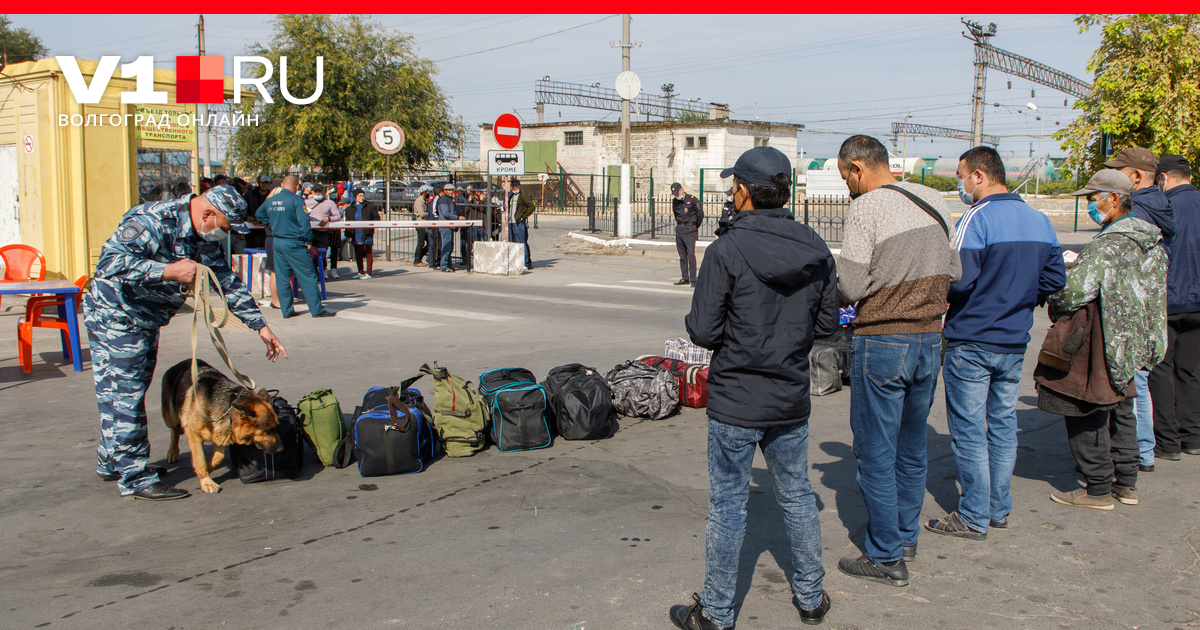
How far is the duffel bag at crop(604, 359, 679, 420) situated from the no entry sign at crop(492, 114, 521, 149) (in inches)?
473

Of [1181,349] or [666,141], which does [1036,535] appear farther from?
[666,141]

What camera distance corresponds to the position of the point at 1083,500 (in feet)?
15.8

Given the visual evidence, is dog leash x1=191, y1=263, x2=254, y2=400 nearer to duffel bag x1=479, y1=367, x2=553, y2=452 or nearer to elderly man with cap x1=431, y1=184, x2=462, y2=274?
duffel bag x1=479, y1=367, x2=553, y2=452

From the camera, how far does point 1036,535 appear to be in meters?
4.41

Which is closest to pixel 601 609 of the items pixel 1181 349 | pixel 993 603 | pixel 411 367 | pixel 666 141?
pixel 993 603

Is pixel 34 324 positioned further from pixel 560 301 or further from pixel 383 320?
pixel 560 301

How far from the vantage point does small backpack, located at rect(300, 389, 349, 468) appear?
18.1ft

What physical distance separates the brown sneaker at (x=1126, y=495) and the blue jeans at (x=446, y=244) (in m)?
14.4

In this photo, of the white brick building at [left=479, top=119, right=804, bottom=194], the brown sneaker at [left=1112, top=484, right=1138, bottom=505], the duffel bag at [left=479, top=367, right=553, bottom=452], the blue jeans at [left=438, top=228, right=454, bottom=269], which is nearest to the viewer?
the brown sneaker at [left=1112, top=484, right=1138, bottom=505]

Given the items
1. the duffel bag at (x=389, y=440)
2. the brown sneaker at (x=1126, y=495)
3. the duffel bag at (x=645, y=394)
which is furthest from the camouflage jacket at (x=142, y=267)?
the brown sneaker at (x=1126, y=495)

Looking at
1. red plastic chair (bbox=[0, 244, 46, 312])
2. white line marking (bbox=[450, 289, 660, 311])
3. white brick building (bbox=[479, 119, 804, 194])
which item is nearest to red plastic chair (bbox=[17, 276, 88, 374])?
red plastic chair (bbox=[0, 244, 46, 312])

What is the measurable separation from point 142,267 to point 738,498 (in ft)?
11.5

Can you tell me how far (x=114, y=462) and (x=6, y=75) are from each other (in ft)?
35.0

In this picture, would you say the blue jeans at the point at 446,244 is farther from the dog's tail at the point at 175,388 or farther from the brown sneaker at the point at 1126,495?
the brown sneaker at the point at 1126,495
